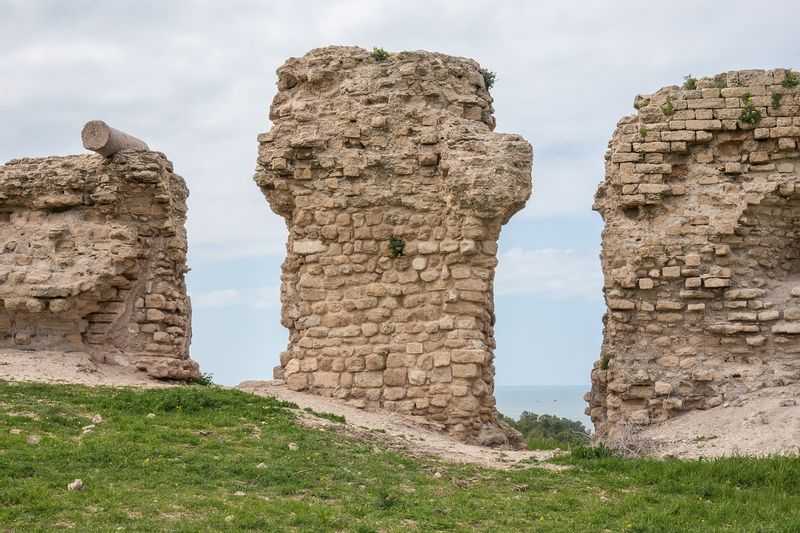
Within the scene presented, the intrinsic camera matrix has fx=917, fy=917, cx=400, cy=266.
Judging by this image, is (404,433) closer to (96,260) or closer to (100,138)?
(96,260)

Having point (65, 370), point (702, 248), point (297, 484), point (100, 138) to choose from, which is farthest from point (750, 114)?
point (65, 370)

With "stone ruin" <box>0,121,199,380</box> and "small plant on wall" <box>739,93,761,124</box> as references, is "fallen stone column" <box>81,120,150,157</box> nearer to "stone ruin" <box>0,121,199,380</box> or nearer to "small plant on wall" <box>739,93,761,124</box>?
"stone ruin" <box>0,121,199,380</box>

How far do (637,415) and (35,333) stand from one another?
26.9 ft

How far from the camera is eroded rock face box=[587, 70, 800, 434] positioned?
1123 cm

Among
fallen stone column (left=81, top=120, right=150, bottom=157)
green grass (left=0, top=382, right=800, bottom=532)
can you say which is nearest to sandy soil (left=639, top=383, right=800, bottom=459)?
green grass (left=0, top=382, right=800, bottom=532)

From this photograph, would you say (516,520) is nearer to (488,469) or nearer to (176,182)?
(488,469)

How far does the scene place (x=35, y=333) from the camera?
12.8 m

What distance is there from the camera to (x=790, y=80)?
1162 cm

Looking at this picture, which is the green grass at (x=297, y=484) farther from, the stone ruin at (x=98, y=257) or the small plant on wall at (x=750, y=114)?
the small plant on wall at (x=750, y=114)

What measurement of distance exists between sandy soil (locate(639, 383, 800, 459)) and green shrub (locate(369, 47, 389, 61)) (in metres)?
5.93

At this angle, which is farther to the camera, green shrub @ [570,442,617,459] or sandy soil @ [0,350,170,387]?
sandy soil @ [0,350,170,387]

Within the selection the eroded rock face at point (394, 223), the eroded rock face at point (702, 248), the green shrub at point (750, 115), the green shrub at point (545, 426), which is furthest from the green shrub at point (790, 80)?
the green shrub at point (545, 426)

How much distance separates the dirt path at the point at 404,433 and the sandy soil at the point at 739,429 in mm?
1363

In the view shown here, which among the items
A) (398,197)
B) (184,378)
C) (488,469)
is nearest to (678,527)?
(488,469)
